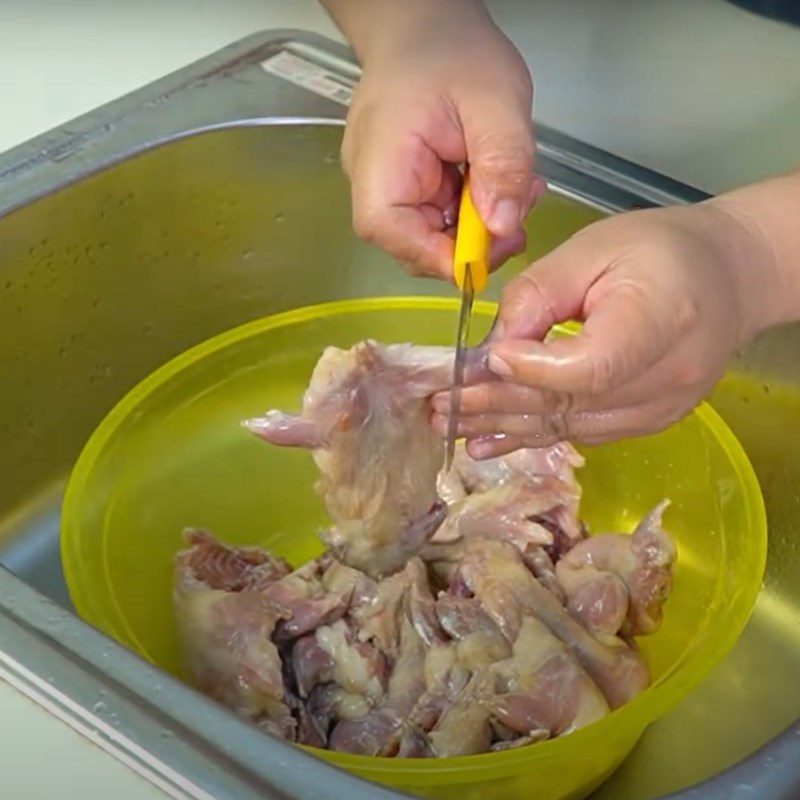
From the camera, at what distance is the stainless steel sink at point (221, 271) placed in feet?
2.97

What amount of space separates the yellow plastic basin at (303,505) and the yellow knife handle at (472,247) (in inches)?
8.9

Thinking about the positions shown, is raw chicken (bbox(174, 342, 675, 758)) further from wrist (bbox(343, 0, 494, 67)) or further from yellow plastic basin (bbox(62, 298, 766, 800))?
wrist (bbox(343, 0, 494, 67))

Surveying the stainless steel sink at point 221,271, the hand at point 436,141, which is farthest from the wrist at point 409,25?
the stainless steel sink at point 221,271

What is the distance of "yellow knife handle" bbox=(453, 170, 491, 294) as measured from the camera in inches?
28.9

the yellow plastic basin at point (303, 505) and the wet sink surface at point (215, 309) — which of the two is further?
the wet sink surface at point (215, 309)

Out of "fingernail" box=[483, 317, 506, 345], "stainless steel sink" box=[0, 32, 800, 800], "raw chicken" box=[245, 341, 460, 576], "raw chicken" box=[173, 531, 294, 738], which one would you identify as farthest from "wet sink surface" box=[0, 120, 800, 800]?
"fingernail" box=[483, 317, 506, 345]

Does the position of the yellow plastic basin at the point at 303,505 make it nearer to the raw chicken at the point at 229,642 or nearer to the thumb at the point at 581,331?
the raw chicken at the point at 229,642

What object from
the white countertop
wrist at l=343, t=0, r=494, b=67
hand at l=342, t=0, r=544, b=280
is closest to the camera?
hand at l=342, t=0, r=544, b=280

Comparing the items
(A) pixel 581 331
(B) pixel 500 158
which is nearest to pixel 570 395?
(A) pixel 581 331

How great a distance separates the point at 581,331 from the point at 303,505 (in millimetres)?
429

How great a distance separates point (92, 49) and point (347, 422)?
56cm

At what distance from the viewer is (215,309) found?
1.09 meters

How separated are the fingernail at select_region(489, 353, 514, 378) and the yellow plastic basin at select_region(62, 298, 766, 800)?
20 cm

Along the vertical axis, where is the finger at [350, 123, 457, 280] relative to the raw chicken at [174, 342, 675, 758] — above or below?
above
